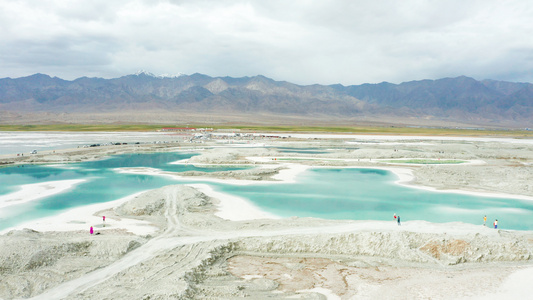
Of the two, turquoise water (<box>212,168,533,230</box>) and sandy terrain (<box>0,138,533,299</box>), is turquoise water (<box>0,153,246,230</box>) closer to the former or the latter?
sandy terrain (<box>0,138,533,299</box>)

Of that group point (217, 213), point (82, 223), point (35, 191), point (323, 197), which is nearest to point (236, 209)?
point (217, 213)

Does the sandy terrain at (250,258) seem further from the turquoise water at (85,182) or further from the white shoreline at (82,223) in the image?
the turquoise water at (85,182)

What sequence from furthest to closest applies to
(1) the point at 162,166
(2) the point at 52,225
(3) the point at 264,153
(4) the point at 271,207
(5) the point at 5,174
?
(3) the point at 264,153
(1) the point at 162,166
(5) the point at 5,174
(4) the point at 271,207
(2) the point at 52,225

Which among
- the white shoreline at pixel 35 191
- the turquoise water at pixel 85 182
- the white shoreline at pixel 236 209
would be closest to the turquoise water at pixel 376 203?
the white shoreline at pixel 236 209

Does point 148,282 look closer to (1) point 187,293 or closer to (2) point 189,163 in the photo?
(1) point 187,293

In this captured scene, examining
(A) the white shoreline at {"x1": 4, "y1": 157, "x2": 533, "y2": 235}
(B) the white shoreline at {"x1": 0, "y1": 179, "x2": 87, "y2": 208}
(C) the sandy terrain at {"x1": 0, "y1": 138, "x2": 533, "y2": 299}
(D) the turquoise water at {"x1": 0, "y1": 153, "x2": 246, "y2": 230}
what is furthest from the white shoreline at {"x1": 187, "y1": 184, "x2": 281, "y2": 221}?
(B) the white shoreline at {"x1": 0, "y1": 179, "x2": 87, "y2": 208}

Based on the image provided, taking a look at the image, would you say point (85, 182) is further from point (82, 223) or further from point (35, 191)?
point (82, 223)

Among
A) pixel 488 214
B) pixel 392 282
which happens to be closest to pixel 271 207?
pixel 392 282

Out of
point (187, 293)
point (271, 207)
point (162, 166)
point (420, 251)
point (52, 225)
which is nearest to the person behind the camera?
point (187, 293)
